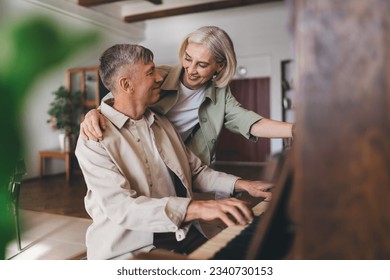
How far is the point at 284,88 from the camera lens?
3111 mm

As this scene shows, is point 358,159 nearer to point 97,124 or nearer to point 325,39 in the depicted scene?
point 325,39

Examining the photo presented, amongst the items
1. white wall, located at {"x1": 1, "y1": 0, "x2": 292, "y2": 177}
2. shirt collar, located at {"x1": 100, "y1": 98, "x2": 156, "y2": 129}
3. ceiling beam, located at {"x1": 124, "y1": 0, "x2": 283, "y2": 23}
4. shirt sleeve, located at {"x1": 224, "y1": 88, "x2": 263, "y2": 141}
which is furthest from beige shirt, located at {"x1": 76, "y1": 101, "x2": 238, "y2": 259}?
ceiling beam, located at {"x1": 124, "y1": 0, "x2": 283, "y2": 23}

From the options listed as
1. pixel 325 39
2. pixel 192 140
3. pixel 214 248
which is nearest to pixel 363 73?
pixel 325 39

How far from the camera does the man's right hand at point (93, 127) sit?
3.36ft

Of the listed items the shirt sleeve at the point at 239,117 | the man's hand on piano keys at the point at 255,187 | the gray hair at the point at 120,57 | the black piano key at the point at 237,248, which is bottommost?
the black piano key at the point at 237,248

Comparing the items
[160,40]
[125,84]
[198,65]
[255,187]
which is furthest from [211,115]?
[160,40]

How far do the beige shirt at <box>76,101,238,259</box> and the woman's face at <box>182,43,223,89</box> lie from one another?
8.5 inches

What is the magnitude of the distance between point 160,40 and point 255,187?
1122mm

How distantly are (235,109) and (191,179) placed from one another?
37 centimetres

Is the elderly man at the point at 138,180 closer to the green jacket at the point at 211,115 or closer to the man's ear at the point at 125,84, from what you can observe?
the man's ear at the point at 125,84

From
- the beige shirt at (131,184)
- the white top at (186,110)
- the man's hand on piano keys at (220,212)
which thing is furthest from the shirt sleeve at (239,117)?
the man's hand on piano keys at (220,212)

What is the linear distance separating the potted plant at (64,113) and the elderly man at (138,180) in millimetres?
637

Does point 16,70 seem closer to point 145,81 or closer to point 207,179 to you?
point 145,81

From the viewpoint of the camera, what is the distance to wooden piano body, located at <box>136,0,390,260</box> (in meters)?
0.51
